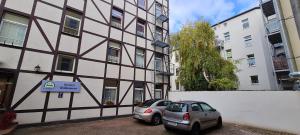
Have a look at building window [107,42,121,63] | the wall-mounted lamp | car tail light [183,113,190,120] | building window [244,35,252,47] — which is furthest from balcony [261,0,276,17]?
the wall-mounted lamp

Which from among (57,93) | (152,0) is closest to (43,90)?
(57,93)

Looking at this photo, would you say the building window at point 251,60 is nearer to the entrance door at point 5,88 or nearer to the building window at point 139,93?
the building window at point 139,93

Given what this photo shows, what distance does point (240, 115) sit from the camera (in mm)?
9102

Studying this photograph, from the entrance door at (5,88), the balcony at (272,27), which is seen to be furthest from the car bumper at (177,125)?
the balcony at (272,27)

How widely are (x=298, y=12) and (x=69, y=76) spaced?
33.3ft

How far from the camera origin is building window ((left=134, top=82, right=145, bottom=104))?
12023mm

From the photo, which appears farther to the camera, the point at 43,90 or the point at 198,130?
the point at 43,90

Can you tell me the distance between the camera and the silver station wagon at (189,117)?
606 cm

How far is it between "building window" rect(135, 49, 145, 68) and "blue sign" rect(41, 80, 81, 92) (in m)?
5.15

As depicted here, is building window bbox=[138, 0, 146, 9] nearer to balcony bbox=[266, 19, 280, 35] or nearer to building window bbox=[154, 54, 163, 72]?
building window bbox=[154, 54, 163, 72]

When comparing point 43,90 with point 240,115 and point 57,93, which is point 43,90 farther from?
point 240,115

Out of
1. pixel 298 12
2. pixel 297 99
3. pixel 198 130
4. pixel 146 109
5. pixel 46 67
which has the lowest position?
pixel 198 130

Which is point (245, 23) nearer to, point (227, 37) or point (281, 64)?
point (227, 37)

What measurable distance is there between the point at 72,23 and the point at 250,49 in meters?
19.4
